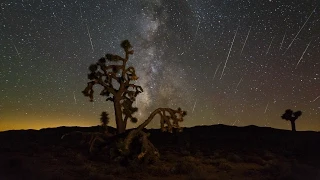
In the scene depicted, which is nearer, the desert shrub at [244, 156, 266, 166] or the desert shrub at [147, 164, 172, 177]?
the desert shrub at [147, 164, 172, 177]

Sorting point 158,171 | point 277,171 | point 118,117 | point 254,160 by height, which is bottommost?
point 158,171

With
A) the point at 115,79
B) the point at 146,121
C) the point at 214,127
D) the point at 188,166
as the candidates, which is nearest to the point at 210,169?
the point at 188,166

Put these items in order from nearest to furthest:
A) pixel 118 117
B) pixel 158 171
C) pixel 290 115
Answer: pixel 158 171 < pixel 118 117 < pixel 290 115

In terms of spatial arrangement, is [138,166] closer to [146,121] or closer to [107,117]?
[146,121]

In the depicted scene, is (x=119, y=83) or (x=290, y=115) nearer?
(x=119, y=83)

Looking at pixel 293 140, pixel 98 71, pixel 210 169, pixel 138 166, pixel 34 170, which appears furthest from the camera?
pixel 293 140

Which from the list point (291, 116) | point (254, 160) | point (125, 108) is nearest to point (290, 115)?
point (291, 116)

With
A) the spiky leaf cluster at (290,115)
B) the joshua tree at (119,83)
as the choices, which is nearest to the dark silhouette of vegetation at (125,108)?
the joshua tree at (119,83)

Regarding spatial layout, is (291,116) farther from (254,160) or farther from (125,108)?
(125,108)

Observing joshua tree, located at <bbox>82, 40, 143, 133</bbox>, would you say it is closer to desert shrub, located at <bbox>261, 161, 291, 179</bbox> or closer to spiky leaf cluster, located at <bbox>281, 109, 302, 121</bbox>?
desert shrub, located at <bbox>261, 161, 291, 179</bbox>

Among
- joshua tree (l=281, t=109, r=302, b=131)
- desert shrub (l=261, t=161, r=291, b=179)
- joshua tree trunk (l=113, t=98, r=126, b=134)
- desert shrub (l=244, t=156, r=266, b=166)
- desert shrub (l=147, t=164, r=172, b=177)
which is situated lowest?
desert shrub (l=147, t=164, r=172, b=177)

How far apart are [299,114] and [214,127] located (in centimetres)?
1258

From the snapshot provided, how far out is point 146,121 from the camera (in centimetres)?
1825

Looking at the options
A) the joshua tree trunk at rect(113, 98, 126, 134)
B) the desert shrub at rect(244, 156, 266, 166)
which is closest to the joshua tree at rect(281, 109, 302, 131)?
the desert shrub at rect(244, 156, 266, 166)
